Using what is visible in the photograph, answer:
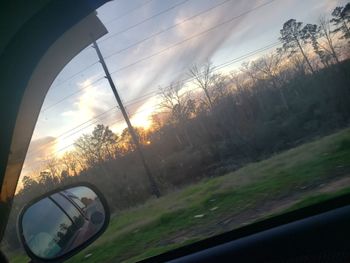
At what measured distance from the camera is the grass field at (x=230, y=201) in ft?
6.32

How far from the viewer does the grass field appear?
6.32 ft

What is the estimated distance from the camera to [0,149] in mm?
1740

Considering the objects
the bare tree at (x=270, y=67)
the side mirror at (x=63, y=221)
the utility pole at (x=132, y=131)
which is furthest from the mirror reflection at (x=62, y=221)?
the bare tree at (x=270, y=67)

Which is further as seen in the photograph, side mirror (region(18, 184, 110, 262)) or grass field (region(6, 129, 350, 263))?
grass field (region(6, 129, 350, 263))

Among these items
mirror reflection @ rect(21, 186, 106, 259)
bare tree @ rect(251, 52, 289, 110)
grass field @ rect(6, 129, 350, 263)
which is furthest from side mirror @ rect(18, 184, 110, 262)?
bare tree @ rect(251, 52, 289, 110)

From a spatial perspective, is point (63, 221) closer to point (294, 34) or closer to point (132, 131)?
point (132, 131)

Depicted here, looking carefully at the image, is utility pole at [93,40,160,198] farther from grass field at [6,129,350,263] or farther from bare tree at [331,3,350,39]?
bare tree at [331,3,350,39]

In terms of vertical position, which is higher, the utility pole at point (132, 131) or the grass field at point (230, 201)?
the utility pole at point (132, 131)

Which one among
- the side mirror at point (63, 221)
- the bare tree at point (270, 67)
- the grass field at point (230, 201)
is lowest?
the grass field at point (230, 201)

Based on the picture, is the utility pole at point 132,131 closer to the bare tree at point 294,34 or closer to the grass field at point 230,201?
the grass field at point 230,201

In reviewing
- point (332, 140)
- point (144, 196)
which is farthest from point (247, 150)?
point (144, 196)

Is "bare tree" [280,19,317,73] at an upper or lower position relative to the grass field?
upper

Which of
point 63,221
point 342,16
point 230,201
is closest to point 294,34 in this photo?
point 342,16

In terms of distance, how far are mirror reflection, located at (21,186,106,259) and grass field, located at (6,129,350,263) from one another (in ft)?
0.68
